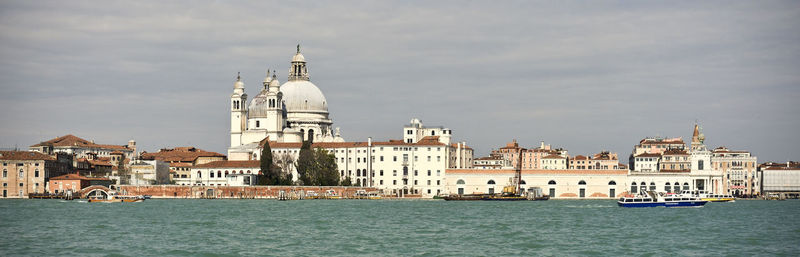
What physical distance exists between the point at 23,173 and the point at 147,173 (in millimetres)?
→ 13090

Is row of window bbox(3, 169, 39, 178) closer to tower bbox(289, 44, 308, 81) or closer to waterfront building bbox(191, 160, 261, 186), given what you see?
waterfront building bbox(191, 160, 261, 186)

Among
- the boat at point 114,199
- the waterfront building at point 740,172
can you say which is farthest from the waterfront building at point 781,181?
the boat at point 114,199

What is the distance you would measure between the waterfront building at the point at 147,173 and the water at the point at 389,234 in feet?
130

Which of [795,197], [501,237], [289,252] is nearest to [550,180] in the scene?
[795,197]

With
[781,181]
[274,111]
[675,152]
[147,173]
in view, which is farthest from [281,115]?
[781,181]

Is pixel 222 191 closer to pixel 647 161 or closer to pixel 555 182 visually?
pixel 555 182

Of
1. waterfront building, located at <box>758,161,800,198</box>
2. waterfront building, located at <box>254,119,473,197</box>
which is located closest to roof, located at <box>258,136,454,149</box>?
waterfront building, located at <box>254,119,473,197</box>

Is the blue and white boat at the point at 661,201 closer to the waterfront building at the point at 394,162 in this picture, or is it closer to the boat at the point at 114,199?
the waterfront building at the point at 394,162

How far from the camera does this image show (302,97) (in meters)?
113

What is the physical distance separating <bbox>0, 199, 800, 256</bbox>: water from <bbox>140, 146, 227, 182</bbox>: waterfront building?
51807mm

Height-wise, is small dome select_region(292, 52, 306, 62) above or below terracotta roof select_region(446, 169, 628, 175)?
above

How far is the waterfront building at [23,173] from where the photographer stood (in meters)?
89.4

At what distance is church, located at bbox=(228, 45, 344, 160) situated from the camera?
107 metres

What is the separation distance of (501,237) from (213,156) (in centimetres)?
7584
